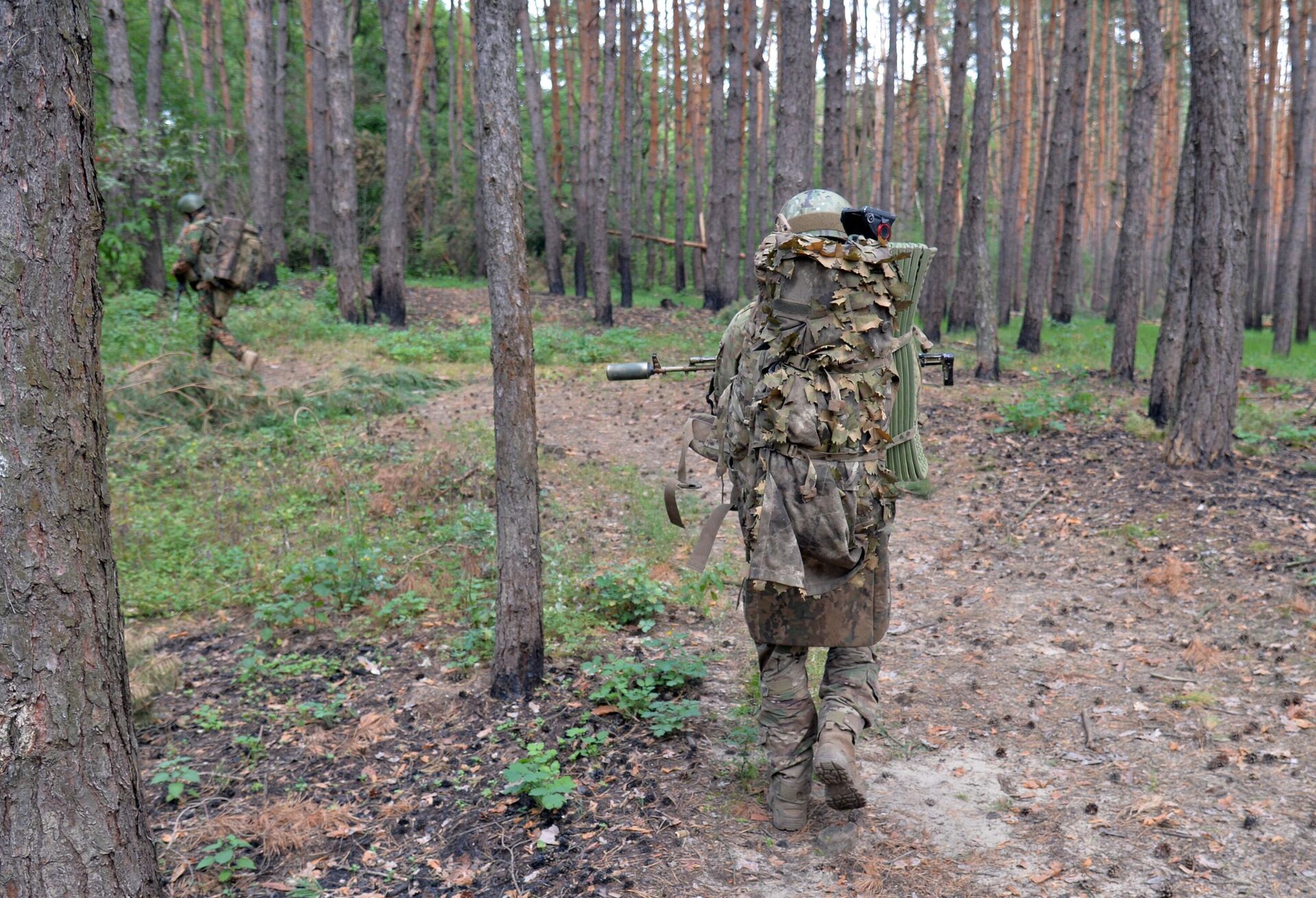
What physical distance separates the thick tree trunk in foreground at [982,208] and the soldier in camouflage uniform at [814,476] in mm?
10241

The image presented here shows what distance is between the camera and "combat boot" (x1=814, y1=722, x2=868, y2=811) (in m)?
3.39

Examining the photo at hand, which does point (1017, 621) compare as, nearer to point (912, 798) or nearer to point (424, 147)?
point (912, 798)

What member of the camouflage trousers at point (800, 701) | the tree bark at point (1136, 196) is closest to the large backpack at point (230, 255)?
the camouflage trousers at point (800, 701)

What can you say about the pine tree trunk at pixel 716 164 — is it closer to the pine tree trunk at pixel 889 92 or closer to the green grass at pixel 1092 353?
the pine tree trunk at pixel 889 92

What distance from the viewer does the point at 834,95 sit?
50.2 feet

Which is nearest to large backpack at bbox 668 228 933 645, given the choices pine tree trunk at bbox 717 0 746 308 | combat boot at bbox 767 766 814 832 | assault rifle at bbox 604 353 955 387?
assault rifle at bbox 604 353 955 387

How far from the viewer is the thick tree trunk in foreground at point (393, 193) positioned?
1684cm

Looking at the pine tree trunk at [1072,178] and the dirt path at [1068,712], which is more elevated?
the pine tree trunk at [1072,178]

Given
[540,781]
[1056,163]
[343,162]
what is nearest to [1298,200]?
[1056,163]

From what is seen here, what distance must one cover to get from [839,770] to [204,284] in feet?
34.8

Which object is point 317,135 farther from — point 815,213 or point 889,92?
point 815,213

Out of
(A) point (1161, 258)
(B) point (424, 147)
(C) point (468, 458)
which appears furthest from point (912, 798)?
(A) point (1161, 258)

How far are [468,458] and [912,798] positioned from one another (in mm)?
5771

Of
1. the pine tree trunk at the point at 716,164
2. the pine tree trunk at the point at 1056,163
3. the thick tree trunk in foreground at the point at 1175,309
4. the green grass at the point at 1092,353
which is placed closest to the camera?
the thick tree trunk in foreground at the point at 1175,309
